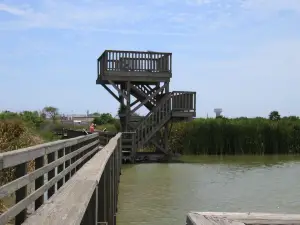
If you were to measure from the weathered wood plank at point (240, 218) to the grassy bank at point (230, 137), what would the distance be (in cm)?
2688

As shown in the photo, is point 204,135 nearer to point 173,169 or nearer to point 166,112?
point 166,112

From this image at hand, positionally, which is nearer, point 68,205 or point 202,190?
point 68,205

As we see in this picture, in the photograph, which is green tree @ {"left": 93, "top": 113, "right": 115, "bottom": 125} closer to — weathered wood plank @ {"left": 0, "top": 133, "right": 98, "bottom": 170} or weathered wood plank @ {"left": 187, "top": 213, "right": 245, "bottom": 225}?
weathered wood plank @ {"left": 0, "top": 133, "right": 98, "bottom": 170}

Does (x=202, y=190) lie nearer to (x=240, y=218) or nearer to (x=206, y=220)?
(x=240, y=218)

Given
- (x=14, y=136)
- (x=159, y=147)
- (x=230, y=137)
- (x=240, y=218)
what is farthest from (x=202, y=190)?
(x=230, y=137)

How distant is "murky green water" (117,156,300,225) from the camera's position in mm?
11945

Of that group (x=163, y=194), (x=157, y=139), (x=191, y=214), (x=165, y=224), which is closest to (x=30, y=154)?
(x=191, y=214)

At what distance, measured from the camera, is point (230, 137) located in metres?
30.6

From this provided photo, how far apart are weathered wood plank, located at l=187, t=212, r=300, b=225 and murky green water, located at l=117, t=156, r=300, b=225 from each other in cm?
781

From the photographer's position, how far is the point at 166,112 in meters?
24.8

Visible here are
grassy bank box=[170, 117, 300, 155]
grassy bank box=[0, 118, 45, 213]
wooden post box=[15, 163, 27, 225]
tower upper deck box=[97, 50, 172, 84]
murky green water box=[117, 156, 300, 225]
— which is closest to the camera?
wooden post box=[15, 163, 27, 225]

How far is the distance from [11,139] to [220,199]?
6.09 meters

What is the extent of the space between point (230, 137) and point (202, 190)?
1552cm

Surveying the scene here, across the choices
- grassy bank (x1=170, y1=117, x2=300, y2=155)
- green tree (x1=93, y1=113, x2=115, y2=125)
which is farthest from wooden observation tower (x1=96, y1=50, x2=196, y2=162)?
green tree (x1=93, y1=113, x2=115, y2=125)
